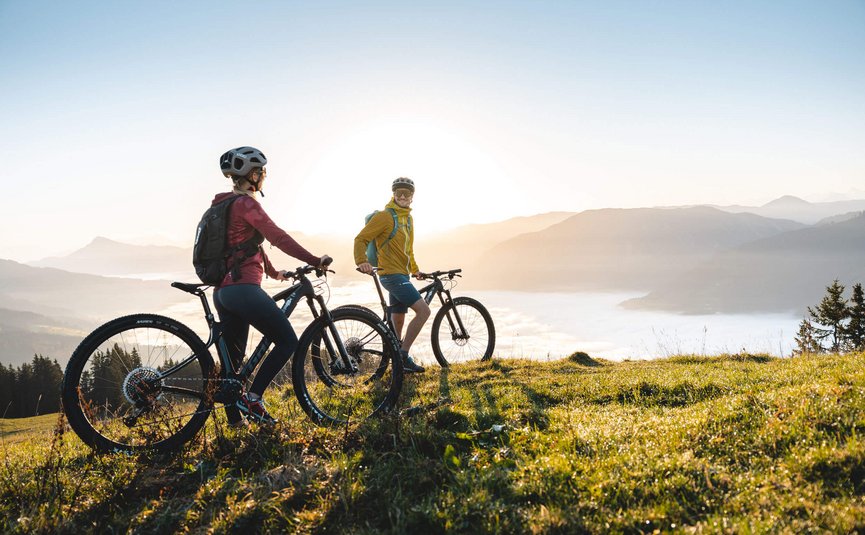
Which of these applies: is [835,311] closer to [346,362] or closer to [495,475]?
[346,362]

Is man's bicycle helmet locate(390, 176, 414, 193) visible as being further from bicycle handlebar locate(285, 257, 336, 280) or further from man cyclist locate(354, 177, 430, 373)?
bicycle handlebar locate(285, 257, 336, 280)

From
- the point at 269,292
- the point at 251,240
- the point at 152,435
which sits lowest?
the point at 152,435

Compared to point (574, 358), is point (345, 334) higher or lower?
higher

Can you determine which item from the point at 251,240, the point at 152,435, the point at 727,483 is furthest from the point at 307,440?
the point at 727,483

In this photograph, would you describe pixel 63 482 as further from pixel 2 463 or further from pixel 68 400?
pixel 2 463

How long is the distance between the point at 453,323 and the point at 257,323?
5.53 meters

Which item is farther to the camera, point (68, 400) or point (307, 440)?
point (307, 440)

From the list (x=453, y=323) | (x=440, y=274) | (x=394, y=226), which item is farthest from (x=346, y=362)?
(x=453, y=323)

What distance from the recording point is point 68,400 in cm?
424

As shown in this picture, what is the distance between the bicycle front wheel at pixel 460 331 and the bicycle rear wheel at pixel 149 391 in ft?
17.6

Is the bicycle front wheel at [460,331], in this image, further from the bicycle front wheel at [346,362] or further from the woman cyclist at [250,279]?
the woman cyclist at [250,279]

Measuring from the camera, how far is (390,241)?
8.39m

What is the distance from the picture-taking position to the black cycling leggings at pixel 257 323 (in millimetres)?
4914

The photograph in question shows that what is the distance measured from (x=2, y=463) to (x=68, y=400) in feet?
4.28
